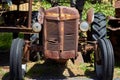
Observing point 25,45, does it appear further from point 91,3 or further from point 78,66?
point 91,3

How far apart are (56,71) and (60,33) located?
4.47 ft

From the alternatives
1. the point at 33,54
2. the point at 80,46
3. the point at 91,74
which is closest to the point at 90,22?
the point at 80,46

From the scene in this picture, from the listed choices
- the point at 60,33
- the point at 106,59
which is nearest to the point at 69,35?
the point at 60,33

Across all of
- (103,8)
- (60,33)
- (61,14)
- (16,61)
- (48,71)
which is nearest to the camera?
(16,61)

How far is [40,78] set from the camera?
895 centimetres

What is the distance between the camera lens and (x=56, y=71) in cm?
949

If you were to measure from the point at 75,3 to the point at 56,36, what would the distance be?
1.93 meters

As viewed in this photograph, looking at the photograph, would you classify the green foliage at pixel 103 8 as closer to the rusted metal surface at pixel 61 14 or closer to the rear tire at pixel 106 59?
the rusted metal surface at pixel 61 14

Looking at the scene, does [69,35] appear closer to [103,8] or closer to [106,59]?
[106,59]

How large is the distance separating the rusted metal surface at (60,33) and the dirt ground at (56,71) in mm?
679

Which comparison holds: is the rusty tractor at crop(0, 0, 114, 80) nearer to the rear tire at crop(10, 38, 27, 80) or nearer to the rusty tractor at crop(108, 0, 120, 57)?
the rear tire at crop(10, 38, 27, 80)

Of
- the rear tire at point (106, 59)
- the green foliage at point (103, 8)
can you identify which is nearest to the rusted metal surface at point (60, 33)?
the rear tire at point (106, 59)

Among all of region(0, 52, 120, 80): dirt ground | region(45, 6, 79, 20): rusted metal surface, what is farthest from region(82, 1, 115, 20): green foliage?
region(45, 6, 79, 20): rusted metal surface

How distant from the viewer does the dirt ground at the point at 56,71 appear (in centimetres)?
902
